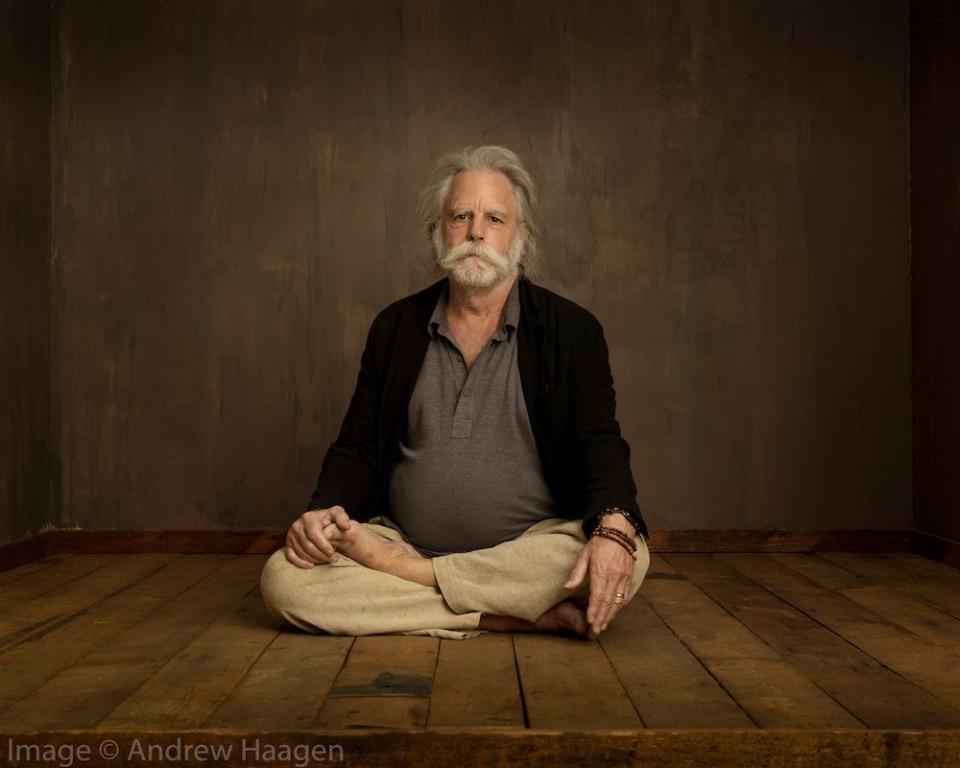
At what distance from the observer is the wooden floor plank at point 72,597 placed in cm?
260

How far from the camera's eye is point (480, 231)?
9.26ft

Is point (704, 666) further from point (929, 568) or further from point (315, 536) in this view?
point (929, 568)

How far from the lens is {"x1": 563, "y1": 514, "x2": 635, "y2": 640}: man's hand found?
2354mm

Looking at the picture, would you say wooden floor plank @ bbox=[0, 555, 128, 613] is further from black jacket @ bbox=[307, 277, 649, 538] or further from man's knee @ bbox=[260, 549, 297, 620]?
black jacket @ bbox=[307, 277, 649, 538]

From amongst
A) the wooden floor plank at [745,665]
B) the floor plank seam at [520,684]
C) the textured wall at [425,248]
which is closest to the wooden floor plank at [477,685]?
the floor plank seam at [520,684]

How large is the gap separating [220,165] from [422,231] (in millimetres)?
860

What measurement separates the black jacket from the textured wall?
3.81 ft

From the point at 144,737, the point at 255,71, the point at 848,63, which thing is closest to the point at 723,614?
the point at 144,737

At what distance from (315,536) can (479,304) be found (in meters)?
0.85

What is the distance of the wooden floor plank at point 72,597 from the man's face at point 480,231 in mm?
1458

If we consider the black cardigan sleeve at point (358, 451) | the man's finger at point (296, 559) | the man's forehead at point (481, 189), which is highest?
the man's forehead at point (481, 189)

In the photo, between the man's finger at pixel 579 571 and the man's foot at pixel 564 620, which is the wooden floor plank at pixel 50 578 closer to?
the man's foot at pixel 564 620

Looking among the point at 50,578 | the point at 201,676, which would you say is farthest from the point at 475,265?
the point at 50,578

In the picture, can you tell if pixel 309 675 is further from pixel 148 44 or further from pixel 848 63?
pixel 848 63
